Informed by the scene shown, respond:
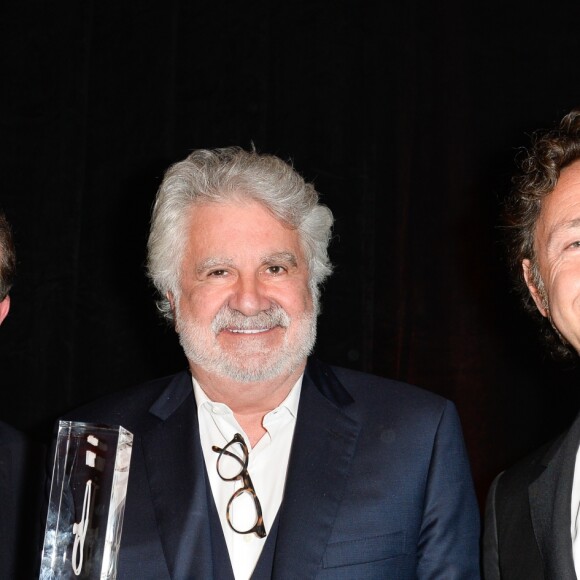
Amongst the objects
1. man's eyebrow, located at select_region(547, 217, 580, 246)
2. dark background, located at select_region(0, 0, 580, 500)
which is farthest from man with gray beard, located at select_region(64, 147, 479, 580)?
dark background, located at select_region(0, 0, 580, 500)

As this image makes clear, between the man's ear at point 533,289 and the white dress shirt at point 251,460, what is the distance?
61 cm

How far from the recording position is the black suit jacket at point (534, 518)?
5.62 ft

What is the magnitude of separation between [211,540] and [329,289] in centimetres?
108

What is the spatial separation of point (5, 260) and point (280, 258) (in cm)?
68

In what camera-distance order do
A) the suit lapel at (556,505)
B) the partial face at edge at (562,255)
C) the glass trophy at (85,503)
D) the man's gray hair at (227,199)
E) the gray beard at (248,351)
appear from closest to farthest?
the glass trophy at (85,503) → the suit lapel at (556,505) → the partial face at edge at (562,255) → the gray beard at (248,351) → the man's gray hair at (227,199)

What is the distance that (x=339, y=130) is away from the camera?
2791 millimetres

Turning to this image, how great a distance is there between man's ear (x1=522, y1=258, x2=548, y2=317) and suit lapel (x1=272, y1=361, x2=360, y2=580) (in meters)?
0.50

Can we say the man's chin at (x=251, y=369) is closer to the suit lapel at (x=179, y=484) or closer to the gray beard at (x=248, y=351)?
the gray beard at (x=248, y=351)

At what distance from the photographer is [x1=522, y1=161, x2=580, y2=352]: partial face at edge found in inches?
71.0

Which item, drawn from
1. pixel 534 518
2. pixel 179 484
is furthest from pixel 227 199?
pixel 534 518

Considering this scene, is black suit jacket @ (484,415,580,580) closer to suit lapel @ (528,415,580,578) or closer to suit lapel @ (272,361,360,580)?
suit lapel @ (528,415,580,578)

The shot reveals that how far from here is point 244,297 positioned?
201 centimetres

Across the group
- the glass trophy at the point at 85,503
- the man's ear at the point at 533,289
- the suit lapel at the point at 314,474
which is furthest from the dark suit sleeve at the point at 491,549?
the glass trophy at the point at 85,503

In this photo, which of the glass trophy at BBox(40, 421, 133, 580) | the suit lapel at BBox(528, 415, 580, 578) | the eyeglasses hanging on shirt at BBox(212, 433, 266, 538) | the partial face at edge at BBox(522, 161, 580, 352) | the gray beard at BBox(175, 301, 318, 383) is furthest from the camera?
the gray beard at BBox(175, 301, 318, 383)
